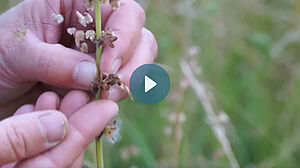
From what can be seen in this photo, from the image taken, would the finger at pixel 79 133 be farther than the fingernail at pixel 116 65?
No

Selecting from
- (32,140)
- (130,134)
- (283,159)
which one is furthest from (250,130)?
(32,140)

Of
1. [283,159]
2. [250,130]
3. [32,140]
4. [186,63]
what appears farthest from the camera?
[250,130]

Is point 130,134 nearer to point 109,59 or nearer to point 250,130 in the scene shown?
point 250,130

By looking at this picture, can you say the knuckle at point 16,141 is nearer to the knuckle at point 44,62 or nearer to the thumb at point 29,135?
the thumb at point 29,135

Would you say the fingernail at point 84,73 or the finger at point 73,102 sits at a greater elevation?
the fingernail at point 84,73

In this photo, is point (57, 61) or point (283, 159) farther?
point (283, 159)

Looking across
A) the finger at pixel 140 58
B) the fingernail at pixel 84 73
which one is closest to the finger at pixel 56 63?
the fingernail at pixel 84 73

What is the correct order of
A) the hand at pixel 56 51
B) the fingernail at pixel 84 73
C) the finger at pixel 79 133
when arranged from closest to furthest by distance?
1. the finger at pixel 79 133
2. the fingernail at pixel 84 73
3. the hand at pixel 56 51

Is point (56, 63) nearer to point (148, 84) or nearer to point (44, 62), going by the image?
point (44, 62)
